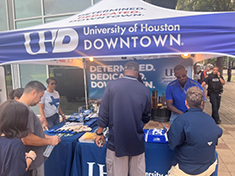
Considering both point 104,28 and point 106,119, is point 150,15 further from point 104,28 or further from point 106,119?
point 106,119

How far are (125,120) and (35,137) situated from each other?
2.91ft

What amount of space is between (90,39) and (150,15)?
29.8 inches

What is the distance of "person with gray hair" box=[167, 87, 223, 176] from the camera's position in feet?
5.33

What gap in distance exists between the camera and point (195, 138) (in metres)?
1.62

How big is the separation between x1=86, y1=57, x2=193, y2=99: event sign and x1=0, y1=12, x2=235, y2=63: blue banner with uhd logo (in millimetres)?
2868

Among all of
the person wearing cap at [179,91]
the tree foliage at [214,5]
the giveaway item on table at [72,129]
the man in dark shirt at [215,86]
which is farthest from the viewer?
the tree foliage at [214,5]

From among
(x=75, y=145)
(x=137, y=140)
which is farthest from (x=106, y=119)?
(x=75, y=145)

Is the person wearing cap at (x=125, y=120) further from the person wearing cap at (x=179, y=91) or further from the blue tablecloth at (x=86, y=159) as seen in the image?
the person wearing cap at (x=179, y=91)

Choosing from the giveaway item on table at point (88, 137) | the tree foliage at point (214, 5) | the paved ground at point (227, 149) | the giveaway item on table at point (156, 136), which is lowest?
the paved ground at point (227, 149)

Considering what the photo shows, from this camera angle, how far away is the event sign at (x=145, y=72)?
4.78 m

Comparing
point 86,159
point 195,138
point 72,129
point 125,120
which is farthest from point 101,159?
point 195,138

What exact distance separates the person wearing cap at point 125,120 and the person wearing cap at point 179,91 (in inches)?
43.2

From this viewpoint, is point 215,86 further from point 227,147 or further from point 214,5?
point 214,5

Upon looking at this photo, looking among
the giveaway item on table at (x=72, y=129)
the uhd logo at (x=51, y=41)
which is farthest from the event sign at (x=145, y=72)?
the uhd logo at (x=51, y=41)
